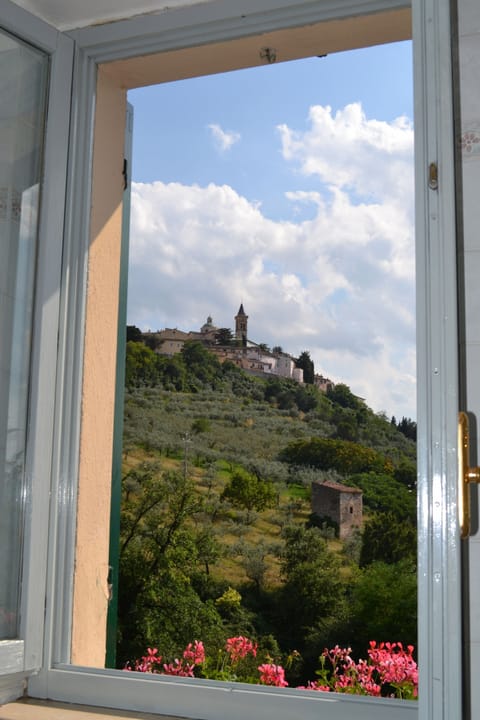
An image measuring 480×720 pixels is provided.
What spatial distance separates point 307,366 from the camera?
462 cm

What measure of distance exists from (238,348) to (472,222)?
3549 mm

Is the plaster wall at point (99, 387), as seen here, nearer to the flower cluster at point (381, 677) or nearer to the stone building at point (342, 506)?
the flower cluster at point (381, 677)

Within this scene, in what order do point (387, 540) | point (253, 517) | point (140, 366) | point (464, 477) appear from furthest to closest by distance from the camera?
point (140, 366), point (253, 517), point (387, 540), point (464, 477)

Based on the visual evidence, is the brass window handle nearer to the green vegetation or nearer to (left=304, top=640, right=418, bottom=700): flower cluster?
(left=304, top=640, right=418, bottom=700): flower cluster

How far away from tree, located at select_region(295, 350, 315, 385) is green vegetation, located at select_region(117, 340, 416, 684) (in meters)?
0.07

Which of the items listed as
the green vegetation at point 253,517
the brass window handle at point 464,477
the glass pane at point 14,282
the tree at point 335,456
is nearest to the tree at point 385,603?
the green vegetation at point 253,517

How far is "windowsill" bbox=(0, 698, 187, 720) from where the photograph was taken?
4.45ft

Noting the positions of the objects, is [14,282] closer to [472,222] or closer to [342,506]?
[472,222]

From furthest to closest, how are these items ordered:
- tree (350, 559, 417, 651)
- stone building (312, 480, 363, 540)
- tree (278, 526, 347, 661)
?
stone building (312, 480, 363, 540) < tree (278, 526, 347, 661) < tree (350, 559, 417, 651)

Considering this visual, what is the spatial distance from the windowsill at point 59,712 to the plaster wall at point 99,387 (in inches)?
5.2

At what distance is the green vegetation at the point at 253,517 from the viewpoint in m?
4.40

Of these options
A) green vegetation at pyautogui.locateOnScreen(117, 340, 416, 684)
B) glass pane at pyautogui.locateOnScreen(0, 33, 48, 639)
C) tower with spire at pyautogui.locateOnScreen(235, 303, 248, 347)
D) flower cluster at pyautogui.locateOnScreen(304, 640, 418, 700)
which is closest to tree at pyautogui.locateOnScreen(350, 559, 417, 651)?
green vegetation at pyautogui.locateOnScreen(117, 340, 416, 684)

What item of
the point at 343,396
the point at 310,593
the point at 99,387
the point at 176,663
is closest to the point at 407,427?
the point at 343,396

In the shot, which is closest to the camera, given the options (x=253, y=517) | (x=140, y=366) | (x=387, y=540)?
(x=387, y=540)
